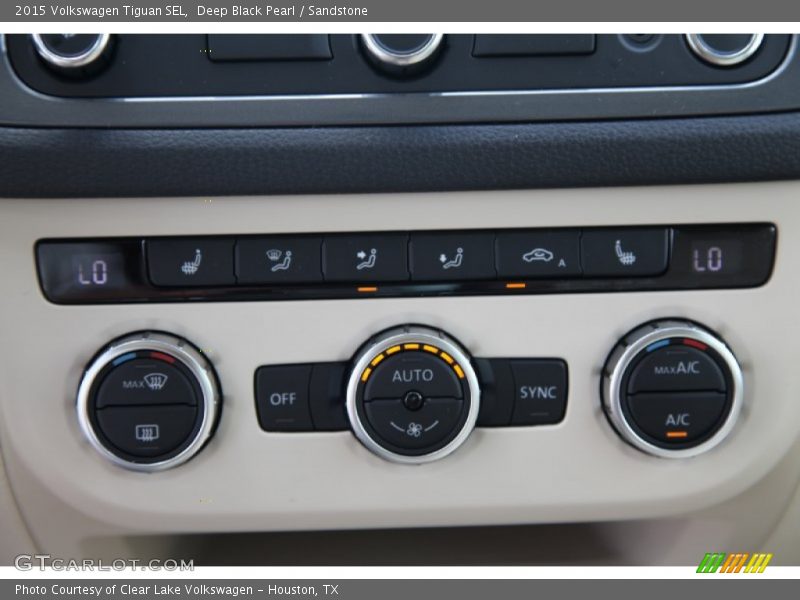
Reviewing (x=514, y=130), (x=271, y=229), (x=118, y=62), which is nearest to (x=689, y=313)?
(x=514, y=130)

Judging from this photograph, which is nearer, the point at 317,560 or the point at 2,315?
the point at 2,315

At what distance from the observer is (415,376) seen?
0.58 m

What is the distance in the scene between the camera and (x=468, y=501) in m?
0.62

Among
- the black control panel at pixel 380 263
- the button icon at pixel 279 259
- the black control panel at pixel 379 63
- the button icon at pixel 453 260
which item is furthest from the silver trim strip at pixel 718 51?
the button icon at pixel 279 259

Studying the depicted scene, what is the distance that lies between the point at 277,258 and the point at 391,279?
0.09 m

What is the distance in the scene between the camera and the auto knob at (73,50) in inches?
20.7

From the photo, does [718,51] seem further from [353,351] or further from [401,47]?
[353,351]

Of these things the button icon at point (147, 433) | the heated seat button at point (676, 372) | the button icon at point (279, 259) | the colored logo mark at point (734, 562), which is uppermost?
the button icon at point (279, 259)

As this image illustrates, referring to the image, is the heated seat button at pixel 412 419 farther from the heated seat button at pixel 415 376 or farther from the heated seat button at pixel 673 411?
the heated seat button at pixel 673 411

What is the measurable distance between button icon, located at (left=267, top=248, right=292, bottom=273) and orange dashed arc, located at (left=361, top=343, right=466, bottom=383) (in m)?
0.10

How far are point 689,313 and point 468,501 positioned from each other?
0.78ft

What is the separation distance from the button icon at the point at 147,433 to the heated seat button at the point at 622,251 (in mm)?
361

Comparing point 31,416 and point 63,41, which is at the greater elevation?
point 63,41

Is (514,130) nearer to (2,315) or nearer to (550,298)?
(550,298)
